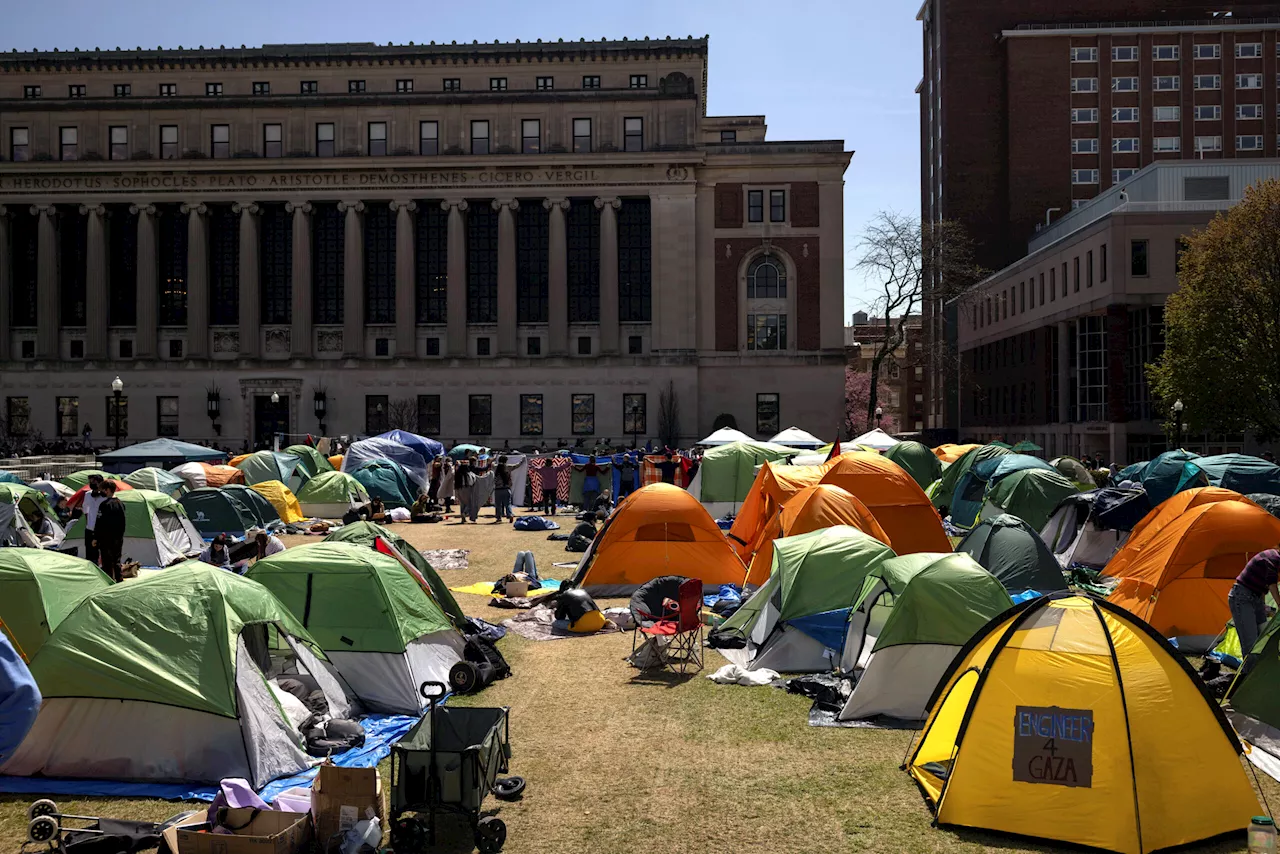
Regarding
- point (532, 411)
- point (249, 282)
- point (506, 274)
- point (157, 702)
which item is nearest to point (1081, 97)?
point (506, 274)

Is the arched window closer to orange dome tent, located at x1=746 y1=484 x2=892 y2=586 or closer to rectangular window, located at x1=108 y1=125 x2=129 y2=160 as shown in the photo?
rectangular window, located at x1=108 y1=125 x2=129 y2=160

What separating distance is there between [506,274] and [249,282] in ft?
50.2

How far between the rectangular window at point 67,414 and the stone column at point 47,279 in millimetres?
2716

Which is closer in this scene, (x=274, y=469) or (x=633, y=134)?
(x=274, y=469)

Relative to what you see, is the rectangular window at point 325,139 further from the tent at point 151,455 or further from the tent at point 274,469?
the tent at point 274,469

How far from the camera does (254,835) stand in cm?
775

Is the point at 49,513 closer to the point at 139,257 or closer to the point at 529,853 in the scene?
the point at 529,853

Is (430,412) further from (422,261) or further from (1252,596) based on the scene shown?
(1252,596)

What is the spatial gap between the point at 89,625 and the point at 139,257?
61.3 metres

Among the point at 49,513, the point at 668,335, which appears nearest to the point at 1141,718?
the point at 49,513

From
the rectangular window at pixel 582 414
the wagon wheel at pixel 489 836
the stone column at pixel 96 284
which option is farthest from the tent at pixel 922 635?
the stone column at pixel 96 284

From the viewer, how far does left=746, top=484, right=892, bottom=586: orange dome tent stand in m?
17.6

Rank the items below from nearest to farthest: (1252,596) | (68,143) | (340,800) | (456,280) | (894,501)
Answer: (340,800) → (1252,596) → (894,501) → (456,280) → (68,143)

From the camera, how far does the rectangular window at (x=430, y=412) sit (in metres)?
64.8
